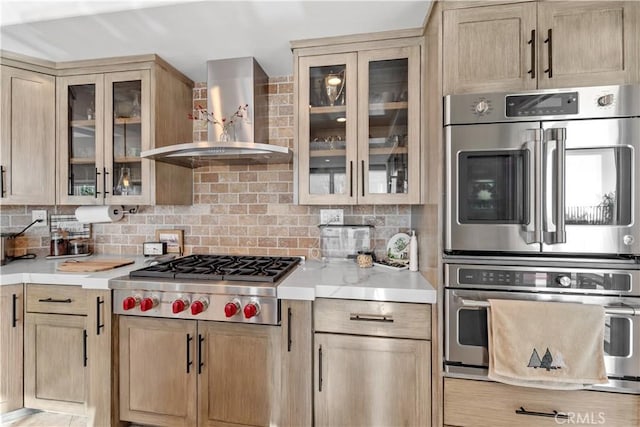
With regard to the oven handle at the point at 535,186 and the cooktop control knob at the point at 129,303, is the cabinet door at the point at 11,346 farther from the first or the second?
the oven handle at the point at 535,186

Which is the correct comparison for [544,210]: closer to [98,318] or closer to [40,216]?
[98,318]

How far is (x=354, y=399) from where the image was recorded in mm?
1422

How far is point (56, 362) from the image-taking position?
1.73 m

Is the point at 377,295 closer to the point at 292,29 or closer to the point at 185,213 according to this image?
the point at 292,29

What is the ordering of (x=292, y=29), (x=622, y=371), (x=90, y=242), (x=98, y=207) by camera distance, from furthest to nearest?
(x=90, y=242)
(x=98, y=207)
(x=292, y=29)
(x=622, y=371)

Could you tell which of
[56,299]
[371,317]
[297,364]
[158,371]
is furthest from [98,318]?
[371,317]

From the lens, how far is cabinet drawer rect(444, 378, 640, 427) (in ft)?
3.94

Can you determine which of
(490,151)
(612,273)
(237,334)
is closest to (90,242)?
(237,334)

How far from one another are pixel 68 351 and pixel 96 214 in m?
1.01

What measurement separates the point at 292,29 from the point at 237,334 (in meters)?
1.74

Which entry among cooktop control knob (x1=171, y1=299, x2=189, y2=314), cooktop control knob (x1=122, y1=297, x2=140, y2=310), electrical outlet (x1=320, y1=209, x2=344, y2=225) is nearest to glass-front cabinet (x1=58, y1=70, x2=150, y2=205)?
cooktop control knob (x1=122, y1=297, x2=140, y2=310)

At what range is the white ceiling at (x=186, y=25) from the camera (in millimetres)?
1499

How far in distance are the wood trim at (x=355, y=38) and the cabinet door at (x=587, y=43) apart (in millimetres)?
621

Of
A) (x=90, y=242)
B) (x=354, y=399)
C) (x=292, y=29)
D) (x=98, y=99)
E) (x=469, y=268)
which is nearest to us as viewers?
(x=469, y=268)
